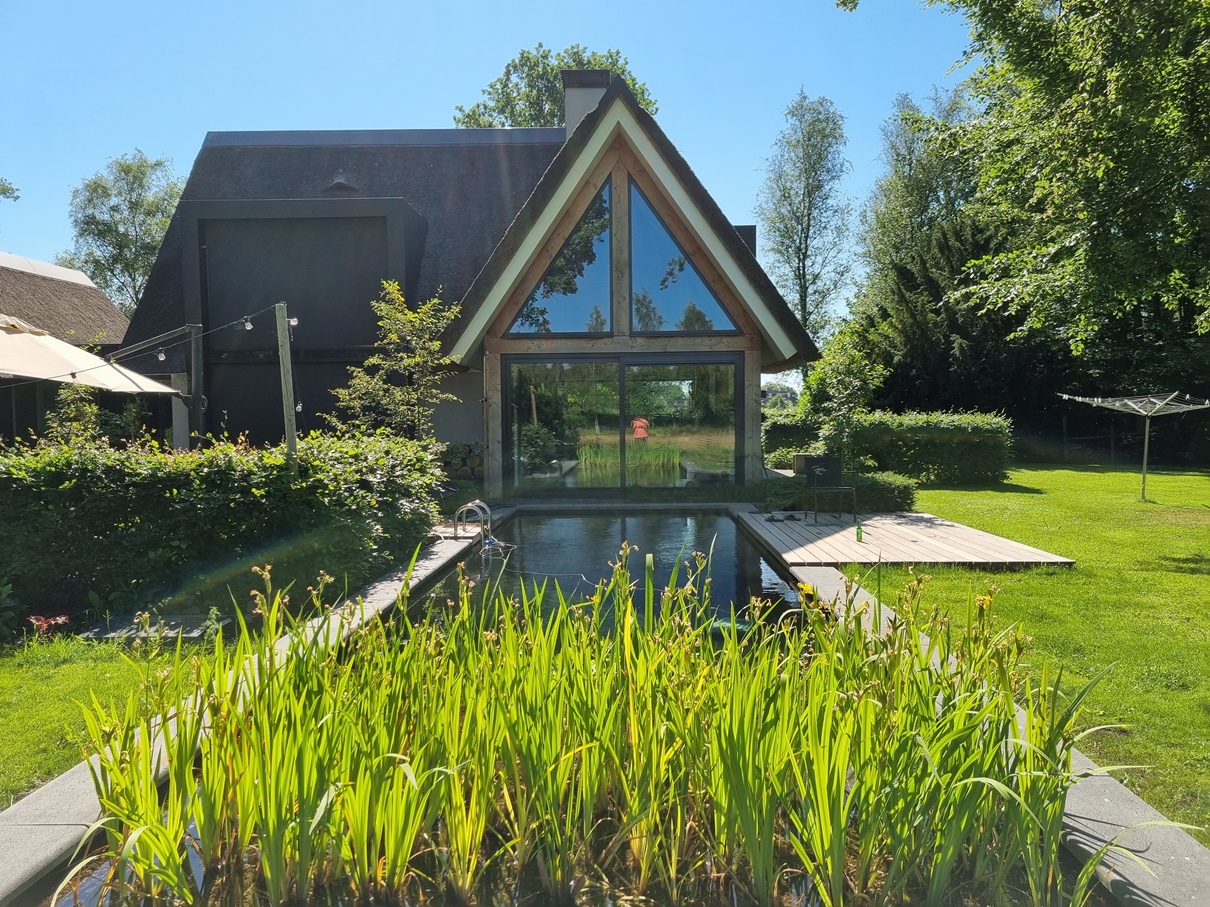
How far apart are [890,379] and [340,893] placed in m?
27.5

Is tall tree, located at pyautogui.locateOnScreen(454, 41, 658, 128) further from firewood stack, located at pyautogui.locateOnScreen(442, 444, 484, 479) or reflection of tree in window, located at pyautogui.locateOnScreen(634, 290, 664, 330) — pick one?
firewood stack, located at pyautogui.locateOnScreen(442, 444, 484, 479)

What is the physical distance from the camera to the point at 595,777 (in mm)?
2279

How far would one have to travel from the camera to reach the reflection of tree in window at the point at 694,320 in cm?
1366

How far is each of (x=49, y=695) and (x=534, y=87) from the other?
123ft

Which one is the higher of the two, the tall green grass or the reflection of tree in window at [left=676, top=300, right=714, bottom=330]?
the reflection of tree in window at [left=676, top=300, right=714, bottom=330]

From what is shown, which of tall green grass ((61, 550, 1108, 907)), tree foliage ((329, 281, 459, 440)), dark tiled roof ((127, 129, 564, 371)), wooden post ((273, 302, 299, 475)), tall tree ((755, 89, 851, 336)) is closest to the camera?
tall green grass ((61, 550, 1108, 907))

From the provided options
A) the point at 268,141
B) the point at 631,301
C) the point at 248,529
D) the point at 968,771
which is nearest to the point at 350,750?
the point at 968,771

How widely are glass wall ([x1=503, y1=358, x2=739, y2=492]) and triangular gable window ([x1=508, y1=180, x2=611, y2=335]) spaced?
22.7 inches

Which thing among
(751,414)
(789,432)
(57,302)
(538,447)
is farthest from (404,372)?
(57,302)

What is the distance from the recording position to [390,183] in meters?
19.5

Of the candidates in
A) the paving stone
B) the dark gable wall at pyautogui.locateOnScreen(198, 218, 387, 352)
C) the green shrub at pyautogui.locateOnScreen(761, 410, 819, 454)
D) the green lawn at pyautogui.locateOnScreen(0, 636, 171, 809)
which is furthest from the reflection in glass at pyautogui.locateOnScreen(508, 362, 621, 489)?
the paving stone

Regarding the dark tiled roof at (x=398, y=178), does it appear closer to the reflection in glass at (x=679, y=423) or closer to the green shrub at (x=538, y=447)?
the green shrub at (x=538, y=447)

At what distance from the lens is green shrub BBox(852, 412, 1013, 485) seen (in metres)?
16.7

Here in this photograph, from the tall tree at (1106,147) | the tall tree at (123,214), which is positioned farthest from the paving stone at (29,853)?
the tall tree at (123,214)
